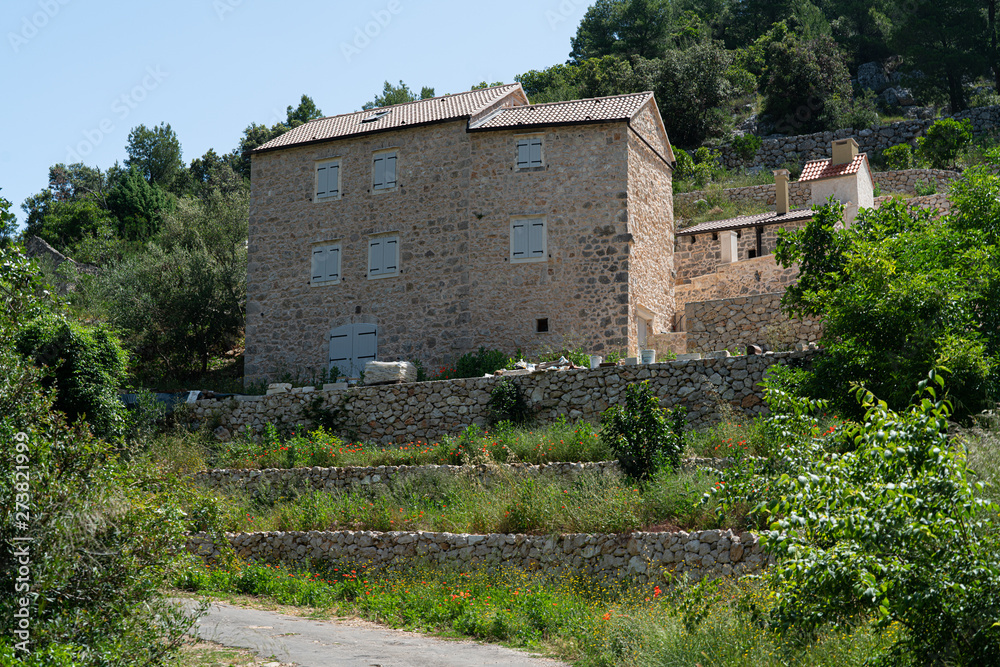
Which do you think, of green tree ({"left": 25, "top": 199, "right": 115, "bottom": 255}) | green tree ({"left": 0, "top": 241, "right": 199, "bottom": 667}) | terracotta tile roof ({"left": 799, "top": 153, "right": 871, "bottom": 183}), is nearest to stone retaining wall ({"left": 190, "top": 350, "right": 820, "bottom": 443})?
green tree ({"left": 0, "top": 241, "right": 199, "bottom": 667})

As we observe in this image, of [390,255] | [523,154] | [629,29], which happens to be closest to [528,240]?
[523,154]

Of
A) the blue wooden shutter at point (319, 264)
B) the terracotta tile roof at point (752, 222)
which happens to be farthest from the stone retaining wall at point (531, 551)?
the terracotta tile roof at point (752, 222)

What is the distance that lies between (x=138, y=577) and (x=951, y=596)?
701 cm

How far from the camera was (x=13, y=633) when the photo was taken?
7.40 meters

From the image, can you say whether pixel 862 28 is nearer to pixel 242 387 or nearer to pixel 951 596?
pixel 242 387

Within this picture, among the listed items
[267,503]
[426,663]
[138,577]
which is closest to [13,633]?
[138,577]

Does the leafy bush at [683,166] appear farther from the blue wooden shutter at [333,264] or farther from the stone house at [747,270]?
the blue wooden shutter at [333,264]

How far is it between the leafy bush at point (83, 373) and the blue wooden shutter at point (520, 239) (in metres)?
10.7

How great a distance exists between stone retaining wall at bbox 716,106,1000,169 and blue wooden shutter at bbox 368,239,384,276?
72.3 ft

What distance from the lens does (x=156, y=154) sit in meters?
52.1

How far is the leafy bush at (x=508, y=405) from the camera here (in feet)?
62.4

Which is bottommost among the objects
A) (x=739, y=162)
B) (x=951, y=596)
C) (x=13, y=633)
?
(x=13, y=633)

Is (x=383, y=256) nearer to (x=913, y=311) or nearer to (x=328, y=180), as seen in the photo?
(x=328, y=180)

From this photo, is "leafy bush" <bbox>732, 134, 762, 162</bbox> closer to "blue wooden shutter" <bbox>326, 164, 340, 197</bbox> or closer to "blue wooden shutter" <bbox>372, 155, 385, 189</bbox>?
"blue wooden shutter" <bbox>372, 155, 385, 189</bbox>
